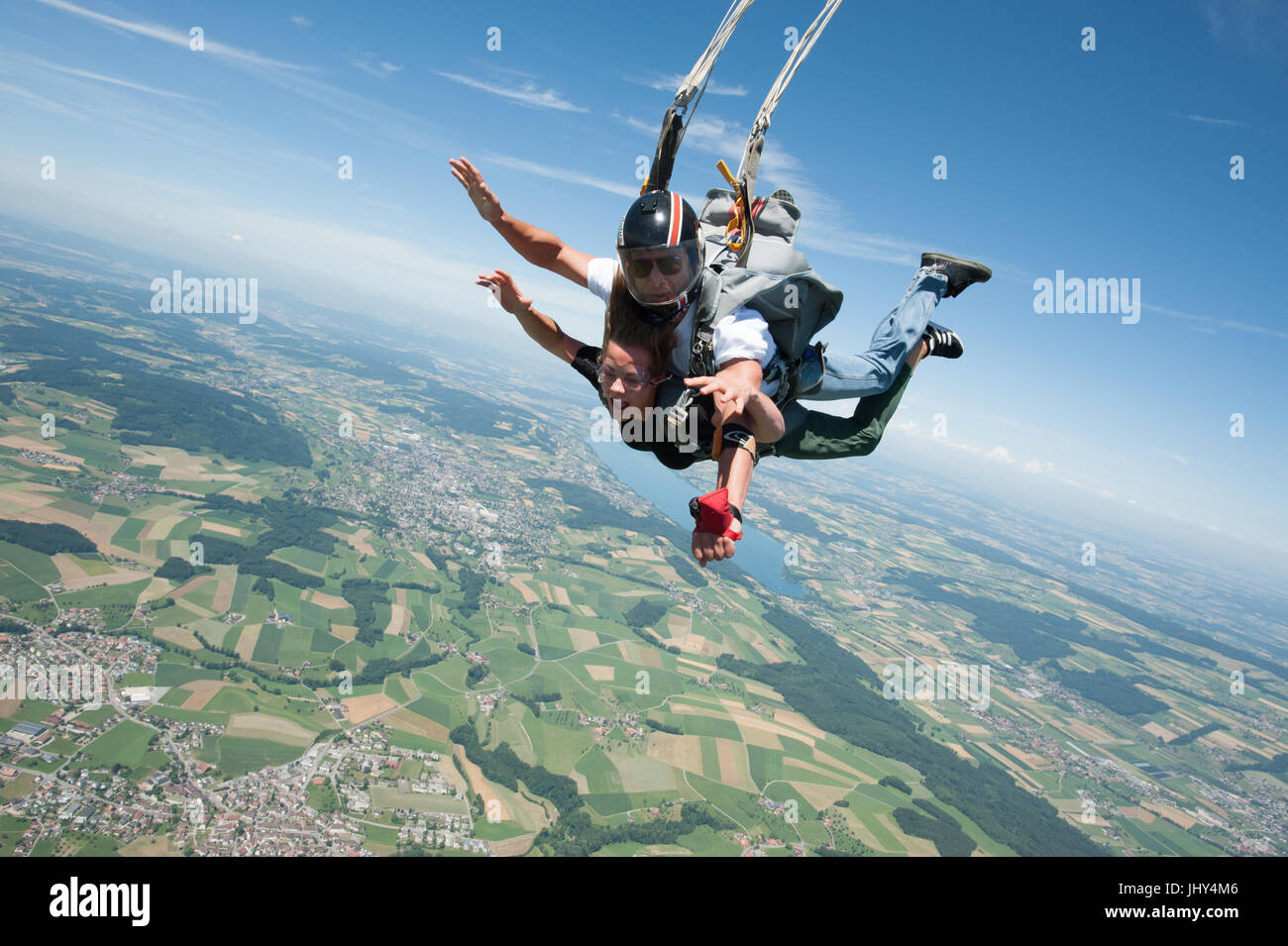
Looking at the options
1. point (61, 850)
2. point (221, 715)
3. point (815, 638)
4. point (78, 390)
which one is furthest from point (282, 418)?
point (815, 638)

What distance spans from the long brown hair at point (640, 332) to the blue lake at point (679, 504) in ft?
152

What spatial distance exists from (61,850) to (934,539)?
104306 mm

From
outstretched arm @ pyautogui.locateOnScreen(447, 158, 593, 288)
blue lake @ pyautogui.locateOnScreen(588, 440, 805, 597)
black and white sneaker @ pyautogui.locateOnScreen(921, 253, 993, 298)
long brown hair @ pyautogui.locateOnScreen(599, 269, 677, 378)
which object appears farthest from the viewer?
blue lake @ pyautogui.locateOnScreen(588, 440, 805, 597)

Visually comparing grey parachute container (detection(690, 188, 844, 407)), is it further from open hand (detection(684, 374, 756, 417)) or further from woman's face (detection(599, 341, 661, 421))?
open hand (detection(684, 374, 756, 417))

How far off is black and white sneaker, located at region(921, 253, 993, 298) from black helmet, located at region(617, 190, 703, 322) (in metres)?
2.91

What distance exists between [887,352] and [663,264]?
2.40 meters

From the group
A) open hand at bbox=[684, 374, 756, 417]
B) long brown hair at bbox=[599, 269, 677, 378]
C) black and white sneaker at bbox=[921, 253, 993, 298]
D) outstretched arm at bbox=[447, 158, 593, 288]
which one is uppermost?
black and white sneaker at bbox=[921, 253, 993, 298]

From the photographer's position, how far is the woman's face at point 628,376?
10.7 feet

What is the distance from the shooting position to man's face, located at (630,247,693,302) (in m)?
3.02

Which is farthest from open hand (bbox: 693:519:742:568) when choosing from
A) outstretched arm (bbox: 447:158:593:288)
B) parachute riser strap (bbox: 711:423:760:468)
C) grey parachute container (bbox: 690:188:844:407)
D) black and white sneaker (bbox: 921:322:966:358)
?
black and white sneaker (bbox: 921:322:966:358)

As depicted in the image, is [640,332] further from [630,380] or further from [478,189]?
[478,189]

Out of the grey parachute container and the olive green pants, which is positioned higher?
the grey parachute container

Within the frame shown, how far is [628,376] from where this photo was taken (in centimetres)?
328
